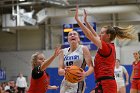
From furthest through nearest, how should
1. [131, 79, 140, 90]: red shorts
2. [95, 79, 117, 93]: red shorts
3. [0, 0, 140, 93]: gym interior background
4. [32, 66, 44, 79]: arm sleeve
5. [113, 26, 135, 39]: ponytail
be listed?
[0, 0, 140, 93]: gym interior background → [131, 79, 140, 90]: red shorts → [32, 66, 44, 79]: arm sleeve → [113, 26, 135, 39]: ponytail → [95, 79, 117, 93]: red shorts

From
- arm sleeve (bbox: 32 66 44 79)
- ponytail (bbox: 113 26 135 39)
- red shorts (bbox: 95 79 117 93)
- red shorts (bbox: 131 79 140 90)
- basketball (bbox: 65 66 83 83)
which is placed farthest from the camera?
red shorts (bbox: 131 79 140 90)

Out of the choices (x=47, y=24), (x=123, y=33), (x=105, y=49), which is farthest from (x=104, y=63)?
(x=47, y=24)

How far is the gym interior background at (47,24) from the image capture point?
18.4 m

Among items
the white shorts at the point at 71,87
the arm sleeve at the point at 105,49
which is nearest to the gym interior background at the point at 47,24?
the white shorts at the point at 71,87

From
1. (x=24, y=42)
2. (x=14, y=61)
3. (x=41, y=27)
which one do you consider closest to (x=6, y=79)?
(x=14, y=61)

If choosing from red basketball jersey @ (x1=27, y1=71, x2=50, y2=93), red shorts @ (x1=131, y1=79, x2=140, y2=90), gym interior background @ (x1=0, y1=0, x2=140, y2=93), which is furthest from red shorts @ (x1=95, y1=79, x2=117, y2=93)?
gym interior background @ (x1=0, y1=0, x2=140, y2=93)

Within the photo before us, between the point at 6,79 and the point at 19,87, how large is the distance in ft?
9.78

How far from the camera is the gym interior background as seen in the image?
18359mm

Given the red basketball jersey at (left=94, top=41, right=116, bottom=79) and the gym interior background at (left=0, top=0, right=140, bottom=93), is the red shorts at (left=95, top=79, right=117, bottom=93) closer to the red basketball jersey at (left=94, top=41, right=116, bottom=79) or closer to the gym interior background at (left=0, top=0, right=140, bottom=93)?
the red basketball jersey at (left=94, top=41, right=116, bottom=79)

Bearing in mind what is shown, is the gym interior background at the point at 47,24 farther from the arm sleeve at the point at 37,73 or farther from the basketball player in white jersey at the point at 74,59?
the basketball player in white jersey at the point at 74,59

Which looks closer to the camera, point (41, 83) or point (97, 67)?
point (97, 67)

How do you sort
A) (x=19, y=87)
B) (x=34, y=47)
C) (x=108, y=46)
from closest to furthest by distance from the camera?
(x=108, y=46) < (x=19, y=87) < (x=34, y=47)

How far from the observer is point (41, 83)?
5582mm

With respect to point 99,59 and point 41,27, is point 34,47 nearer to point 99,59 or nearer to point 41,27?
point 41,27
